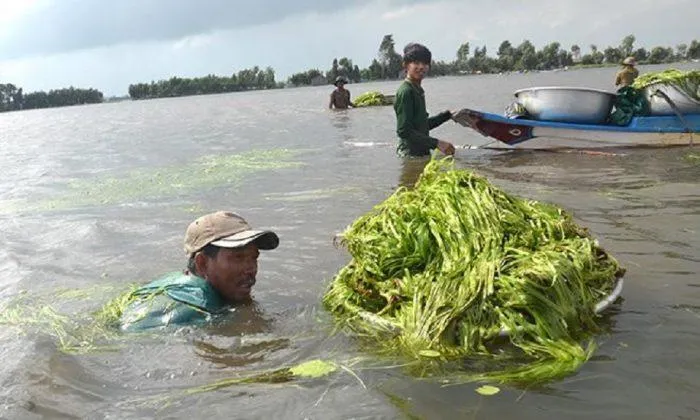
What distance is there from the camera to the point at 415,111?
28.2 feet

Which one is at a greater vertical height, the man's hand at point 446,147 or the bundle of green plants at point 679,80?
the bundle of green plants at point 679,80

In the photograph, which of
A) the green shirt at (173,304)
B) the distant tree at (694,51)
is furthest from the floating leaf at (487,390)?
the distant tree at (694,51)

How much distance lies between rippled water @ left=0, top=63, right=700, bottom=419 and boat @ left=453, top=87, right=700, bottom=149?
380 millimetres

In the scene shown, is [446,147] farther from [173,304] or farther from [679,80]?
[679,80]

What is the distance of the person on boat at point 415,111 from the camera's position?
7875mm

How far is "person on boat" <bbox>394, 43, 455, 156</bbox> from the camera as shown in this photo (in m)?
7.88

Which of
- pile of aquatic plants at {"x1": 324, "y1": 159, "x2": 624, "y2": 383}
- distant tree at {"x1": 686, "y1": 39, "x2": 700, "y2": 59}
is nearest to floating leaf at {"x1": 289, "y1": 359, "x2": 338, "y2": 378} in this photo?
pile of aquatic plants at {"x1": 324, "y1": 159, "x2": 624, "y2": 383}

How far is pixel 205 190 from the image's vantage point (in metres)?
10.5

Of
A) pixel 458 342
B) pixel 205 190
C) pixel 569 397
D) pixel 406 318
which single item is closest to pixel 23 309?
pixel 406 318

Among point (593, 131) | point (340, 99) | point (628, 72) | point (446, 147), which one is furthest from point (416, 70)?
point (340, 99)

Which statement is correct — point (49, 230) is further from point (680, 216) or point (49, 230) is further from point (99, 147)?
point (99, 147)

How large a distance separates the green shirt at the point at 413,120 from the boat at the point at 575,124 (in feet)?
8.15

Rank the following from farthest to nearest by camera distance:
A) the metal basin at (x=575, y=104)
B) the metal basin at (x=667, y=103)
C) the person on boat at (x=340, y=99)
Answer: the person on boat at (x=340, y=99) → the metal basin at (x=575, y=104) → the metal basin at (x=667, y=103)

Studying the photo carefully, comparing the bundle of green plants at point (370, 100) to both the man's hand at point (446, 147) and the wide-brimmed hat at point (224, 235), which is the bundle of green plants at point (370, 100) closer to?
the man's hand at point (446, 147)
